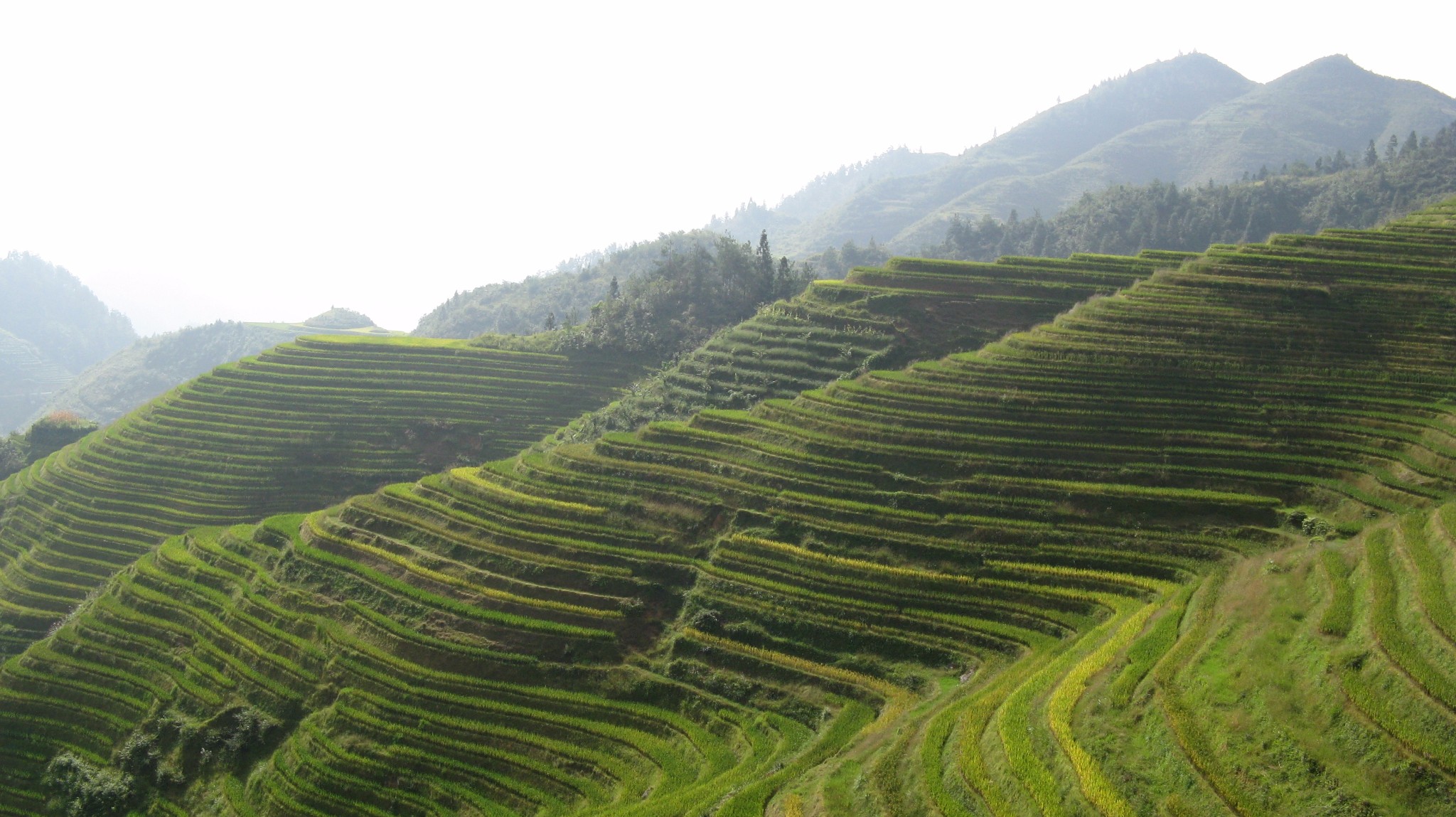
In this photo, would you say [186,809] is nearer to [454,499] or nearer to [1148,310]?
[454,499]

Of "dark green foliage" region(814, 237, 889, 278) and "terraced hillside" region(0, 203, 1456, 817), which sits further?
"dark green foliage" region(814, 237, 889, 278)

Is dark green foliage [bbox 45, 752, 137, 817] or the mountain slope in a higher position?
the mountain slope

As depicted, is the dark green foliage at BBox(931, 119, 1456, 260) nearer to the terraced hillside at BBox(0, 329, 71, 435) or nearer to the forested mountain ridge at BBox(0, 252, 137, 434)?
the terraced hillside at BBox(0, 329, 71, 435)

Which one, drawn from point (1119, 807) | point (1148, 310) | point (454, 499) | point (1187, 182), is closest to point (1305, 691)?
point (1119, 807)

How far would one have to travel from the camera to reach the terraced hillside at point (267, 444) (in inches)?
1668

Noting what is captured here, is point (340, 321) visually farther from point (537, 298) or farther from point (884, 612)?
point (884, 612)

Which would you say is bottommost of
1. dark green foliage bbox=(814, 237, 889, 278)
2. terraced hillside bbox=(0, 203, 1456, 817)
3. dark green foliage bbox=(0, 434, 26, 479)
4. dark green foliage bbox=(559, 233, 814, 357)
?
terraced hillside bbox=(0, 203, 1456, 817)

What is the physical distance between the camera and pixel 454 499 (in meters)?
32.8

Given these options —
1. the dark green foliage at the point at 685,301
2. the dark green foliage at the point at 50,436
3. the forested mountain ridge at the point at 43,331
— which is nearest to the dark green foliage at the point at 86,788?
the dark green foliage at the point at 685,301

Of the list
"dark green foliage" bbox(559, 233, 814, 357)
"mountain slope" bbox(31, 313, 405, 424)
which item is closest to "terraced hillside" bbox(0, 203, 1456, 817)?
"dark green foliage" bbox(559, 233, 814, 357)

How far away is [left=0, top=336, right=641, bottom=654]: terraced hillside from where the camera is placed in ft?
139

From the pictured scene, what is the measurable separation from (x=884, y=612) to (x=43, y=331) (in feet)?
649

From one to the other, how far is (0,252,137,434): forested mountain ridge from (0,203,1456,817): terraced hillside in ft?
451

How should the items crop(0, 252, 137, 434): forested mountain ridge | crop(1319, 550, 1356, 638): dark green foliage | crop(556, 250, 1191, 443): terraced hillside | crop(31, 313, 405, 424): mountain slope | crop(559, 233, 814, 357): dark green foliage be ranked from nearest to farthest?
crop(1319, 550, 1356, 638): dark green foliage → crop(556, 250, 1191, 443): terraced hillside → crop(559, 233, 814, 357): dark green foliage → crop(31, 313, 405, 424): mountain slope → crop(0, 252, 137, 434): forested mountain ridge
